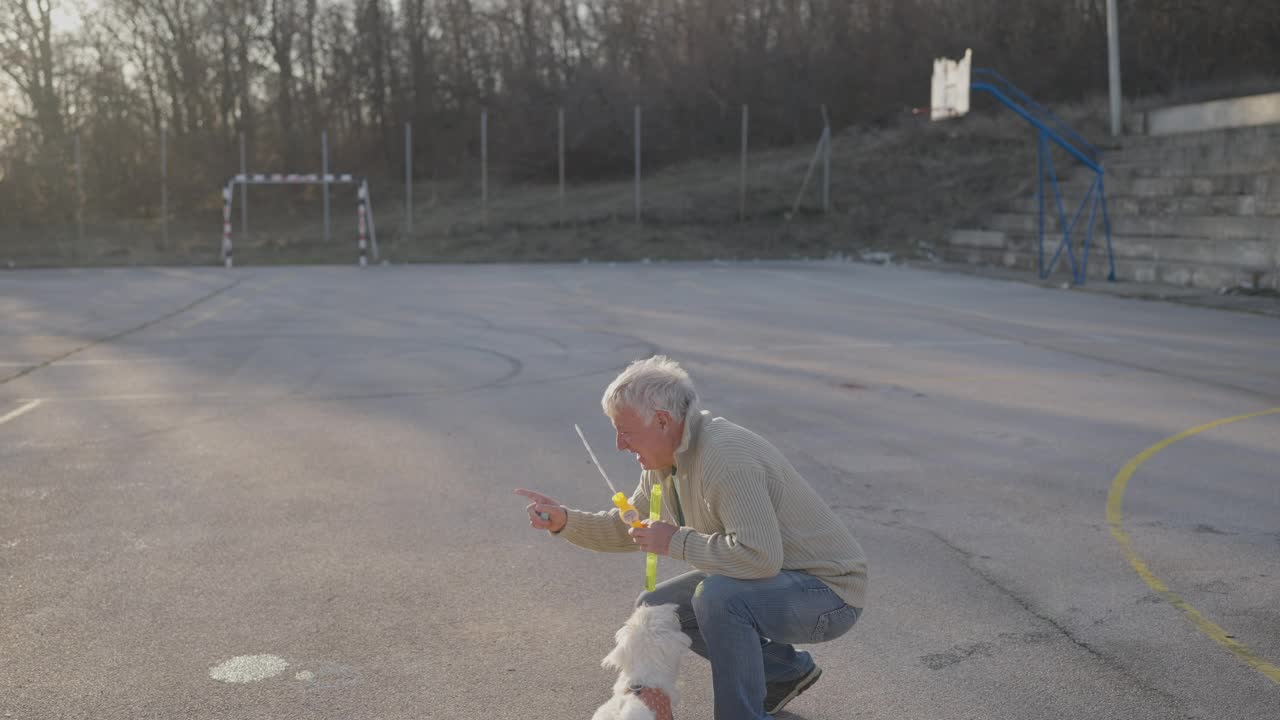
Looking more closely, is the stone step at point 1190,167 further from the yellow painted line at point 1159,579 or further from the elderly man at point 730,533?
the elderly man at point 730,533

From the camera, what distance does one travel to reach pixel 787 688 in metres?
3.75

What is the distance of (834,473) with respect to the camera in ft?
23.0

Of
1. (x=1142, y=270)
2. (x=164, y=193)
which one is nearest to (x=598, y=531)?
(x=1142, y=270)

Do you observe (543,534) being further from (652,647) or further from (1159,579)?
(1159,579)

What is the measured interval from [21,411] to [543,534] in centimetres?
522

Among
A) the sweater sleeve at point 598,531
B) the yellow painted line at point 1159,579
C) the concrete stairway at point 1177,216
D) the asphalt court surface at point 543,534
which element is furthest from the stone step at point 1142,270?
the sweater sleeve at point 598,531

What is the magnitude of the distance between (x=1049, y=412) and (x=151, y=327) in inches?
417

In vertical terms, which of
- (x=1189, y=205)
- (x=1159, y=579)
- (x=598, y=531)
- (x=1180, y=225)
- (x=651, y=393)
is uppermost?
(x=1189, y=205)

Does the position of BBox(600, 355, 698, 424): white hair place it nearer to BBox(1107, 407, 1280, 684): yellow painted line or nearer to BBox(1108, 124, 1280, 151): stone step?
BBox(1107, 407, 1280, 684): yellow painted line

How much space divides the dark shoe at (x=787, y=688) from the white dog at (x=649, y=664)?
396 millimetres

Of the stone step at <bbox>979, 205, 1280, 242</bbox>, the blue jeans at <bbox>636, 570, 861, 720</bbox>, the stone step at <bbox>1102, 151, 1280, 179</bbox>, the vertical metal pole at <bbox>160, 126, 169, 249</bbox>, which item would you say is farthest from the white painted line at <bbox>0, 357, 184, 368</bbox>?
the vertical metal pole at <bbox>160, 126, 169, 249</bbox>

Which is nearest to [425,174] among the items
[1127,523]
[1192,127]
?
[1192,127]

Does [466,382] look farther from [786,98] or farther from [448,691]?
[786,98]

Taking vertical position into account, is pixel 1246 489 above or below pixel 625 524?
below
